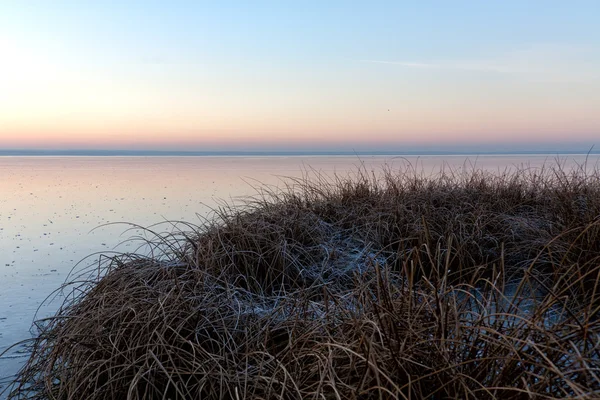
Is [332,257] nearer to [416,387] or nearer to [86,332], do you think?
[86,332]

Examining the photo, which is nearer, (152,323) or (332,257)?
(152,323)

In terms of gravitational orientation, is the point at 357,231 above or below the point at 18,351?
above

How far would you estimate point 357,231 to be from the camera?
4531 millimetres

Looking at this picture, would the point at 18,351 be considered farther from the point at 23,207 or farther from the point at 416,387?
the point at 23,207

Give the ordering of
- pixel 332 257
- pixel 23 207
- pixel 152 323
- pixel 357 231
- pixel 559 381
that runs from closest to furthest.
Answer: pixel 559 381 < pixel 152 323 < pixel 332 257 < pixel 357 231 < pixel 23 207

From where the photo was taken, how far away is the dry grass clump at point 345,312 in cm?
162

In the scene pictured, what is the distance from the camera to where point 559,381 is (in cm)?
157

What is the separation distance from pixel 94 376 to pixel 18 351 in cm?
110

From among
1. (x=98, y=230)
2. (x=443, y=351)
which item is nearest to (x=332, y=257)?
(x=443, y=351)

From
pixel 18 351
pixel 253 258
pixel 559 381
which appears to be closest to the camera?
pixel 559 381

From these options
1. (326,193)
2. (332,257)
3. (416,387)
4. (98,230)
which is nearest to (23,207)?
(98,230)

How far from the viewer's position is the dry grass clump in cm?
162

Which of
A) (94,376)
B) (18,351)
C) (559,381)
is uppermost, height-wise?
(559,381)

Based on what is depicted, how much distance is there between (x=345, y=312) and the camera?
213cm
